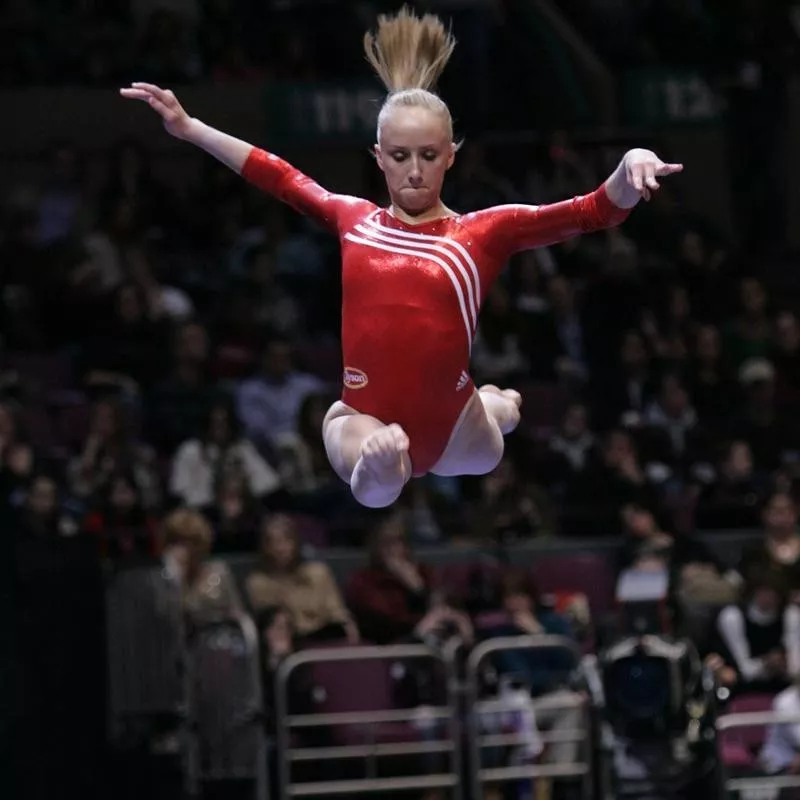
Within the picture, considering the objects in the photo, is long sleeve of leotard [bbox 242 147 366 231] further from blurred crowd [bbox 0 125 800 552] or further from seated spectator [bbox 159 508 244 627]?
blurred crowd [bbox 0 125 800 552]

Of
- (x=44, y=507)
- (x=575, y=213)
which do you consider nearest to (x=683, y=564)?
(x=44, y=507)

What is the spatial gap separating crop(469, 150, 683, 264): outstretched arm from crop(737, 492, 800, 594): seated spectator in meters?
3.73

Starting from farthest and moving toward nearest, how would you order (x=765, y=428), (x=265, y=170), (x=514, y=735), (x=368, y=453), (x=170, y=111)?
(x=765, y=428) < (x=514, y=735) < (x=265, y=170) < (x=170, y=111) < (x=368, y=453)

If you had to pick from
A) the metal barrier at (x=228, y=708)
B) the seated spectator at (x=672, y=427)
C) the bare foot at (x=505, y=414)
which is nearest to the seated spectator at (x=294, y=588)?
the metal barrier at (x=228, y=708)

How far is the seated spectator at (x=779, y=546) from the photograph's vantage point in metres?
8.22

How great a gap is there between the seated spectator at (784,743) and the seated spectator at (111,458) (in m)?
2.65

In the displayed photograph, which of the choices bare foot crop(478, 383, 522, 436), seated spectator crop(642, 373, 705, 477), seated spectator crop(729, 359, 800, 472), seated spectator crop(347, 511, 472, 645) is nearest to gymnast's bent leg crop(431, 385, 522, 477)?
bare foot crop(478, 383, 522, 436)

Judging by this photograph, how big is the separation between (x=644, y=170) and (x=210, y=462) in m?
4.66

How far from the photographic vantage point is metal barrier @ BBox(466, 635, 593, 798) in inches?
296

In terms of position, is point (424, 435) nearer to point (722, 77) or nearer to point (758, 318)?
point (758, 318)

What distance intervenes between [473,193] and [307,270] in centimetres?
103

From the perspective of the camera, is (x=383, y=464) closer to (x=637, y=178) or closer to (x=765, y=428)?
(x=637, y=178)

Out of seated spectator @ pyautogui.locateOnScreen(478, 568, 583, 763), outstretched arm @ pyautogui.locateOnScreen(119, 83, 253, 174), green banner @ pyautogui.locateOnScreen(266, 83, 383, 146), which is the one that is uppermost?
green banner @ pyautogui.locateOnScreen(266, 83, 383, 146)

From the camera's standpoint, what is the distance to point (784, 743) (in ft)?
25.6
